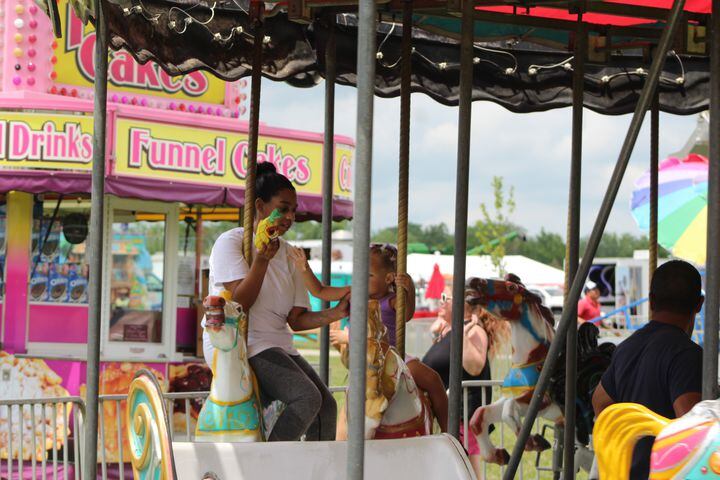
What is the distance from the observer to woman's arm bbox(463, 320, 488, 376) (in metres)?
8.09

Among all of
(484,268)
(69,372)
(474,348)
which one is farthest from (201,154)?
(484,268)

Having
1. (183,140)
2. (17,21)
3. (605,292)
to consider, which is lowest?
(605,292)

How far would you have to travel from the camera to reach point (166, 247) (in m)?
11.1

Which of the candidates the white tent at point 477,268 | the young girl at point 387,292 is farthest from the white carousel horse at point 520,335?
the white tent at point 477,268

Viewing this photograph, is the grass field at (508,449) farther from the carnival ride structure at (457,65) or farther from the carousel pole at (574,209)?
the carnival ride structure at (457,65)

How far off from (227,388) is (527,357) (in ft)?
9.02

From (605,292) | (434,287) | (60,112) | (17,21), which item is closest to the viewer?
(60,112)

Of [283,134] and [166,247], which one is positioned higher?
[283,134]

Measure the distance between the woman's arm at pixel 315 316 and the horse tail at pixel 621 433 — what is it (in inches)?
79.0

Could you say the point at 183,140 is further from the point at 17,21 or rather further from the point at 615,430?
the point at 615,430

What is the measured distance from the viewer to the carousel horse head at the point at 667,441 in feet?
7.88

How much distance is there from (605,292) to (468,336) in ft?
97.4

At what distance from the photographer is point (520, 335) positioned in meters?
6.57

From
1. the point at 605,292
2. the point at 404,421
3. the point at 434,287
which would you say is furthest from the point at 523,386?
the point at 605,292
